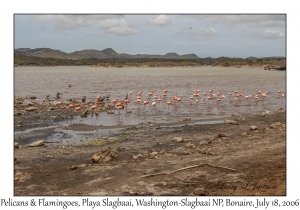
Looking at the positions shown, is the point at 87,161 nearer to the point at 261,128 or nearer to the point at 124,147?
the point at 124,147

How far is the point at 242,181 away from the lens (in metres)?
7.61

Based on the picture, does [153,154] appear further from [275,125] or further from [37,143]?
[275,125]

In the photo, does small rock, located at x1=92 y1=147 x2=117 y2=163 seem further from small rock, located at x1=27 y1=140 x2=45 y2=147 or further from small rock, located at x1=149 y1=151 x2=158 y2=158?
small rock, located at x1=27 y1=140 x2=45 y2=147

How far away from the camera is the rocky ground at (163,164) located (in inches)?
292

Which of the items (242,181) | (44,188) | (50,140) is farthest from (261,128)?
(44,188)

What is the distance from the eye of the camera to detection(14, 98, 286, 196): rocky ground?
7410mm

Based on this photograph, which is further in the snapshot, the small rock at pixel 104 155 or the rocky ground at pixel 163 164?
the small rock at pixel 104 155

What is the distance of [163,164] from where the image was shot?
922 centimetres

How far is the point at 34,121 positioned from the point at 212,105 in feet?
38.3

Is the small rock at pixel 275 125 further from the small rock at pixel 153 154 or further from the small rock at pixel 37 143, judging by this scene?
the small rock at pixel 37 143

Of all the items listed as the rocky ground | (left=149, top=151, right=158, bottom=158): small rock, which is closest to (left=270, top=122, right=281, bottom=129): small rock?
the rocky ground

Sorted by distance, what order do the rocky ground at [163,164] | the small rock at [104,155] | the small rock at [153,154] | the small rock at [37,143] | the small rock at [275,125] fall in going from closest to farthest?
the rocky ground at [163,164] → the small rock at [104,155] → the small rock at [153,154] → the small rock at [37,143] → the small rock at [275,125]

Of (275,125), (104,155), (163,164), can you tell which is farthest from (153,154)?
(275,125)

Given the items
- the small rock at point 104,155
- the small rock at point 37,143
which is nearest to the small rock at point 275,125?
the small rock at point 104,155
